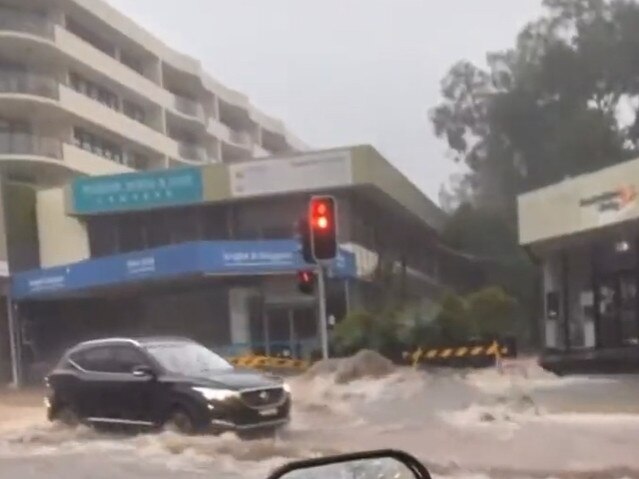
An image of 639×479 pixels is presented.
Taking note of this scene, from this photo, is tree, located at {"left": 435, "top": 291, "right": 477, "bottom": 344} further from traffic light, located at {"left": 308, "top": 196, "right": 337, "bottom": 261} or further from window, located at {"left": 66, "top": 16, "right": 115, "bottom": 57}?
window, located at {"left": 66, "top": 16, "right": 115, "bottom": 57}

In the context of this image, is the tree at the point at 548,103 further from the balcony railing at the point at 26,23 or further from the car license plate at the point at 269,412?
Answer: the car license plate at the point at 269,412

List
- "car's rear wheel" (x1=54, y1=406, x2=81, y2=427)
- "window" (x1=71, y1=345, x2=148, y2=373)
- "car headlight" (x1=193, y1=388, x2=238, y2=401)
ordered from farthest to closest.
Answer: "car's rear wheel" (x1=54, y1=406, x2=81, y2=427), "window" (x1=71, y1=345, x2=148, y2=373), "car headlight" (x1=193, y1=388, x2=238, y2=401)

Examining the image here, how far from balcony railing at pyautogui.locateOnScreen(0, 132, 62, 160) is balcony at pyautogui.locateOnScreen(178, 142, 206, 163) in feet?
27.9

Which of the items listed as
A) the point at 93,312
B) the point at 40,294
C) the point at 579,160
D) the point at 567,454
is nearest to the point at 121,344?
the point at 567,454

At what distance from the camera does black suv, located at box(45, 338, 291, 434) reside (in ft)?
47.5

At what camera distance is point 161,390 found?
15.0 meters

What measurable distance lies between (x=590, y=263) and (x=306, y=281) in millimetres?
13579

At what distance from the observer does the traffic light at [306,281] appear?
16.3 m

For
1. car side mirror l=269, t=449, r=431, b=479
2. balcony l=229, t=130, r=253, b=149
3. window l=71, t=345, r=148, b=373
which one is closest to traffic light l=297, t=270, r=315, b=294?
window l=71, t=345, r=148, b=373

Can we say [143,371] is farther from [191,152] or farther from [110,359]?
[191,152]

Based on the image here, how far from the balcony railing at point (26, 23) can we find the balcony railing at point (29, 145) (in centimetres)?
335

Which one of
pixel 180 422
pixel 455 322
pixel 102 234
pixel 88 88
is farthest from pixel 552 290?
pixel 88 88

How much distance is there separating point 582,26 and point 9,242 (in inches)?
874

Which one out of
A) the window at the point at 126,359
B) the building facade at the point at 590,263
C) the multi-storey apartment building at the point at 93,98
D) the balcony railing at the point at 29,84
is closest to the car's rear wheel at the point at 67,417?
the window at the point at 126,359
